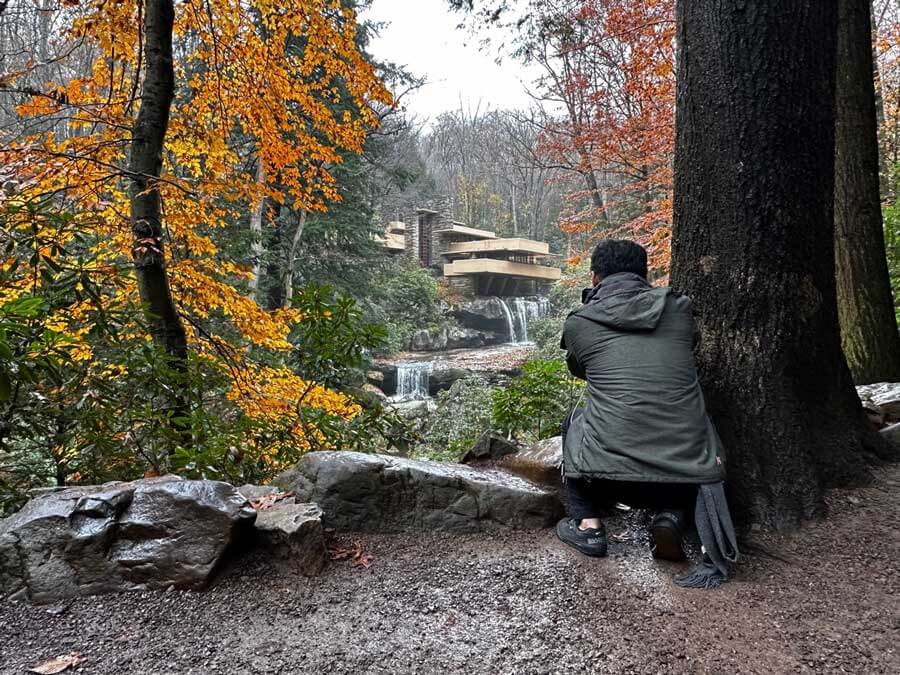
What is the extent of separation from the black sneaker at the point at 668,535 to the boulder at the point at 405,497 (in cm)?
52

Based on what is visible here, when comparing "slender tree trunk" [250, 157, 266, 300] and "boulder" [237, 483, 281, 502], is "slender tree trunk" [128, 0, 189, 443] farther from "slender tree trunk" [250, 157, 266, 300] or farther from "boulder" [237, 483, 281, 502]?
"slender tree trunk" [250, 157, 266, 300]

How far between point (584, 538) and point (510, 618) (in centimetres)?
55

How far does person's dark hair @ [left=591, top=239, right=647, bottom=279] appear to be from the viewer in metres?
2.18

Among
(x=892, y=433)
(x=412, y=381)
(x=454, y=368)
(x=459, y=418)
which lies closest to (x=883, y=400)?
(x=892, y=433)

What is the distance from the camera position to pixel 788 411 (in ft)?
7.19

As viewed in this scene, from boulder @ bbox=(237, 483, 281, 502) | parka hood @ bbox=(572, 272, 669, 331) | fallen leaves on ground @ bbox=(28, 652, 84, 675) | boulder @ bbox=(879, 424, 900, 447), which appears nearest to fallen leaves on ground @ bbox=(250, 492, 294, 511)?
boulder @ bbox=(237, 483, 281, 502)

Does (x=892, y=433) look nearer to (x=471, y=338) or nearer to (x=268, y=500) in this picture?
(x=268, y=500)

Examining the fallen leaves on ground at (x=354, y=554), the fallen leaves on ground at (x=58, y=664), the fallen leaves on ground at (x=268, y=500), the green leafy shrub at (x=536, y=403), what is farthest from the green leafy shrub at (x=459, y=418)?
Answer: the fallen leaves on ground at (x=58, y=664)

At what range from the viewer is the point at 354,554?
212 cm

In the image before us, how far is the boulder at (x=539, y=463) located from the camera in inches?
116

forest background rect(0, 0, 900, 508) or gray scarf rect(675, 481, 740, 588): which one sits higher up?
forest background rect(0, 0, 900, 508)

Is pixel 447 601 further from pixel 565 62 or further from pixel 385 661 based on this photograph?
pixel 565 62

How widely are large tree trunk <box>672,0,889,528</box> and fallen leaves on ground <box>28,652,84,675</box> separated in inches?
95.0

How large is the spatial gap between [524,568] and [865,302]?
3.44 meters
